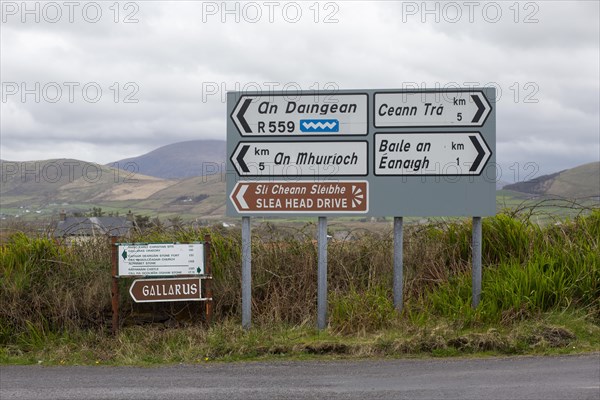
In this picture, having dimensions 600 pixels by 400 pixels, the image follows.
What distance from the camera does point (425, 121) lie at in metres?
10.0

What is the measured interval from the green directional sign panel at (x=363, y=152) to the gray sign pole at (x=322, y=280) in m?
0.24

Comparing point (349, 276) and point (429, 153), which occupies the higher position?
point (429, 153)

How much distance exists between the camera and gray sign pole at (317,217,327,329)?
9531 mm

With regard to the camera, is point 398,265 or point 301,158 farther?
point 301,158

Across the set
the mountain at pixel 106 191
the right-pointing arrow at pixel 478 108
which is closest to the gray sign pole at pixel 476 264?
the right-pointing arrow at pixel 478 108

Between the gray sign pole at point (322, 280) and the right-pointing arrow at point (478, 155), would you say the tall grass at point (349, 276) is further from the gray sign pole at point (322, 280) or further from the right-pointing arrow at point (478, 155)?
the right-pointing arrow at point (478, 155)

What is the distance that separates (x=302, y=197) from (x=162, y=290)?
233 cm

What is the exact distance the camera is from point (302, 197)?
392 inches

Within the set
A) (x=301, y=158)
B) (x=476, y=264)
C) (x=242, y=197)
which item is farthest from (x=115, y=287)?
(x=476, y=264)

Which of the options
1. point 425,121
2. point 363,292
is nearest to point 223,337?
point 363,292

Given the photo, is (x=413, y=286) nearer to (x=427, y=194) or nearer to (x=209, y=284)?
(x=427, y=194)

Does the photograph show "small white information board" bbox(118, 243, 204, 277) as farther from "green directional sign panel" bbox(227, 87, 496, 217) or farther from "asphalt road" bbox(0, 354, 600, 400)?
"asphalt road" bbox(0, 354, 600, 400)

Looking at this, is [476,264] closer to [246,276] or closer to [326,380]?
[246,276]

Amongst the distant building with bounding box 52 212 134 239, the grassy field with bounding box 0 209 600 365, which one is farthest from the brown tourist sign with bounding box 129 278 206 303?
the distant building with bounding box 52 212 134 239
